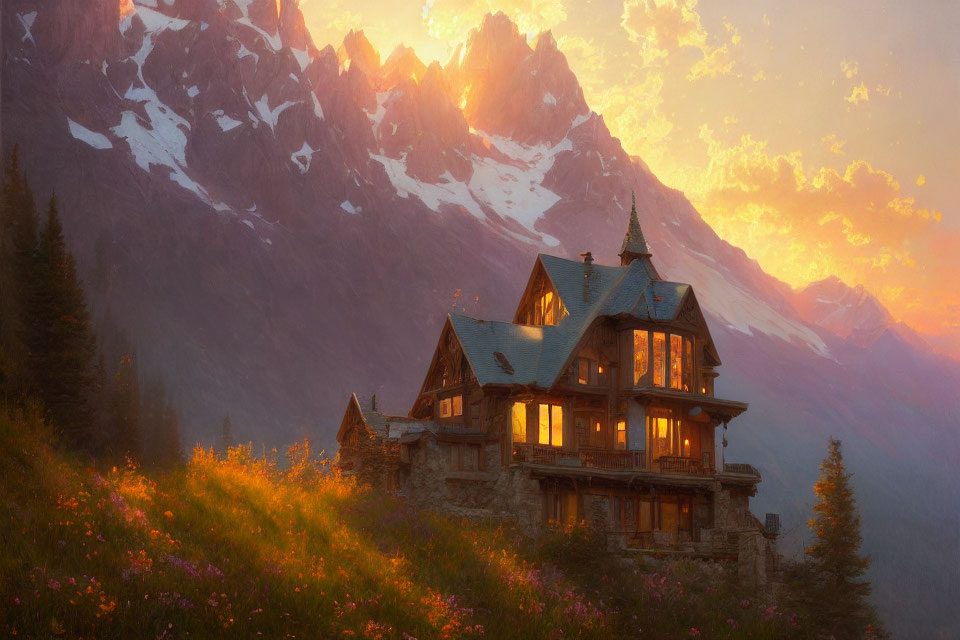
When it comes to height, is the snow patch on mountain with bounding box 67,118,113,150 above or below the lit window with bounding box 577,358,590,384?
above

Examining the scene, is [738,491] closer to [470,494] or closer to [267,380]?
[470,494]

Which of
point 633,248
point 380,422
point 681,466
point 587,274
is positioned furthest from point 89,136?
point 681,466

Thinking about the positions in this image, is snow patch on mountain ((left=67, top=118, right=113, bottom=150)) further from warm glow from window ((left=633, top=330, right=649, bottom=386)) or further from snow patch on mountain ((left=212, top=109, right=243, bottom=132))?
warm glow from window ((left=633, top=330, right=649, bottom=386))

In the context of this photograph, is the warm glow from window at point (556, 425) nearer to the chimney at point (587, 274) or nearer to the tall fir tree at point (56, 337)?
the chimney at point (587, 274)

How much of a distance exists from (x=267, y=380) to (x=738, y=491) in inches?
4446

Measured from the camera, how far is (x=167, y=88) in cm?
19988

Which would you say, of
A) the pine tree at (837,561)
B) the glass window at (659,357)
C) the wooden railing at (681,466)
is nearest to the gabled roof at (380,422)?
the glass window at (659,357)

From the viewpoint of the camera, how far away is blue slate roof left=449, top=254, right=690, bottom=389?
43.4 metres

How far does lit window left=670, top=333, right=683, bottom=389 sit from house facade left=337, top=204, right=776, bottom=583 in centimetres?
6

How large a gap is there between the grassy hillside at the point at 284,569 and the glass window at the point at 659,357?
9.79m

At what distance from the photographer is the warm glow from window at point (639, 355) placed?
43438mm

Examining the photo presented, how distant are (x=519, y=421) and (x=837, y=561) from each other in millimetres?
17854

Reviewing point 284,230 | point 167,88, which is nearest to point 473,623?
point 284,230

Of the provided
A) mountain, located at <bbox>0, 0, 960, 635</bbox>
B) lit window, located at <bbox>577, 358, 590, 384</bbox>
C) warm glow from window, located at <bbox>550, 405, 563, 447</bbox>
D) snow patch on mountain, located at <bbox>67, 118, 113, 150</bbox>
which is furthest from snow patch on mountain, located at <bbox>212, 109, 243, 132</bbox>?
warm glow from window, located at <bbox>550, 405, 563, 447</bbox>
